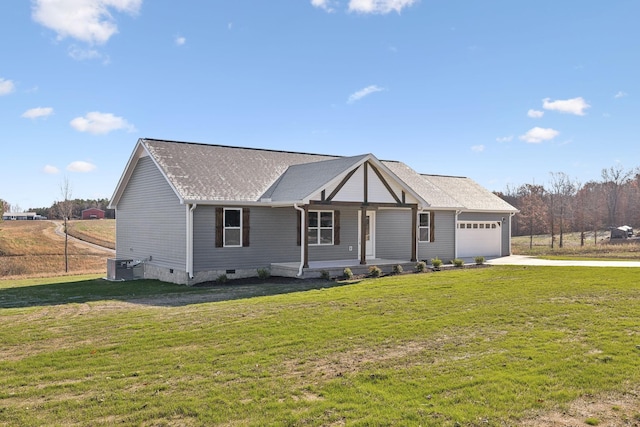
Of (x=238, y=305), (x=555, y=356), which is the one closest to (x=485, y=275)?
(x=238, y=305)

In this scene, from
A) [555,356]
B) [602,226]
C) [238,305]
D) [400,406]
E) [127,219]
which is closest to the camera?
[400,406]

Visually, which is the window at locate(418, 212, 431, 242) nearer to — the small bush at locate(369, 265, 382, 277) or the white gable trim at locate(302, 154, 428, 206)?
the white gable trim at locate(302, 154, 428, 206)

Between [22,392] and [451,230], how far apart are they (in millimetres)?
22322

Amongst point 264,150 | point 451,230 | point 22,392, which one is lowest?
point 22,392

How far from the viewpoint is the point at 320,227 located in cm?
2134

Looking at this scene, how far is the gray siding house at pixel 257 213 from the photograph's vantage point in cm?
1866

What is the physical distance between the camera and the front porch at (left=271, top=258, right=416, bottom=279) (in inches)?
738

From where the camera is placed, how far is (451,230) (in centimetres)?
2617

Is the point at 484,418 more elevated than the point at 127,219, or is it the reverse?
the point at 127,219

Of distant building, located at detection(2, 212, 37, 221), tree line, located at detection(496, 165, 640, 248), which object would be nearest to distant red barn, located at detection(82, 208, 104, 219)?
distant building, located at detection(2, 212, 37, 221)

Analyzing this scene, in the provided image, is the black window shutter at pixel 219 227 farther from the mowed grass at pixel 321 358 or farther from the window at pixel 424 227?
the window at pixel 424 227

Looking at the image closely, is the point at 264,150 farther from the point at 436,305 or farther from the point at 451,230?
the point at 436,305

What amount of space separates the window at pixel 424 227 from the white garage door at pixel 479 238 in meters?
2.96

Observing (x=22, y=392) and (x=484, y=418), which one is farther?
(x=22, y=392)
